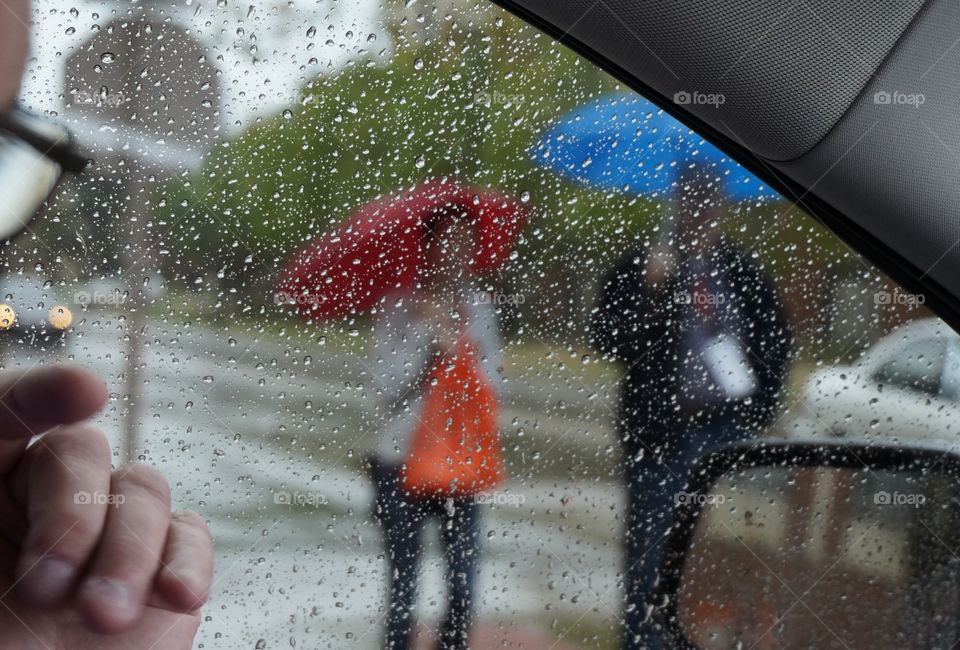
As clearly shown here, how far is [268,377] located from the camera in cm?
117

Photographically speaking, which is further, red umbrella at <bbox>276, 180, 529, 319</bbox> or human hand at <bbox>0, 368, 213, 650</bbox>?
red umbrella at <bbox>276, 180, 529, 319</bbox>

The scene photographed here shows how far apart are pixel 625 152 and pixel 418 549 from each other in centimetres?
69

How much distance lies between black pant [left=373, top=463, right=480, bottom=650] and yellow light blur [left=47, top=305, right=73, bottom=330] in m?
0.48

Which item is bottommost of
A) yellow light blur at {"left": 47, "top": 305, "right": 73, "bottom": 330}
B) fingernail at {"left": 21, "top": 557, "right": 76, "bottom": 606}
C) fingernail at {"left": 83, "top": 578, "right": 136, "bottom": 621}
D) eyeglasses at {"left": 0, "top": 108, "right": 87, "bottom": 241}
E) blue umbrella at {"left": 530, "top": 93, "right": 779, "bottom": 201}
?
fingernail at {"left": 21, "top": 557, "right": 76, "bottom": 606}

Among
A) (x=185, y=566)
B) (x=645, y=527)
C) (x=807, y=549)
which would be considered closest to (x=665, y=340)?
(x=645, y=527)

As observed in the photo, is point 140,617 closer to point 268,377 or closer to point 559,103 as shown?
point 268,377

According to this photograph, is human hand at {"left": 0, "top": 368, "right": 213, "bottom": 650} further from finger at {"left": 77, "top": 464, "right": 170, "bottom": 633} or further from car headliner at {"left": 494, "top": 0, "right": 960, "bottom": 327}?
car headliner at {"left": 494, "top": 0, "right": 960, "bottom": 327}

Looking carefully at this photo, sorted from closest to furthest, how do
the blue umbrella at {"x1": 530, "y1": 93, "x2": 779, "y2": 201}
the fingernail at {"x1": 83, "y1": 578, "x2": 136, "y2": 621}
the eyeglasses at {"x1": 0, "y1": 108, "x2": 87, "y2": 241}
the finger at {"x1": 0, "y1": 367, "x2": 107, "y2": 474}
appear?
the fingernail at {"x1": 83, "y1": 578, "x2": 136, "y2": 621}, the finger at {"x1": 0, "y1": 367, "x2": 107, "y2": 474}, the eyeglasses at {"x1": 0, "y1": 108, "x2": 87, "y2": 241}, the blue umbrella at {"x1": 530, "y1": 93, "x2": 779, "y2": 201}

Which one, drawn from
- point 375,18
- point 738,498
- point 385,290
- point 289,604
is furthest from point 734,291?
point 289,604

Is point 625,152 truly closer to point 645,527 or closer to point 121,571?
point 645,527

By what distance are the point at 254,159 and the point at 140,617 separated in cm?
66

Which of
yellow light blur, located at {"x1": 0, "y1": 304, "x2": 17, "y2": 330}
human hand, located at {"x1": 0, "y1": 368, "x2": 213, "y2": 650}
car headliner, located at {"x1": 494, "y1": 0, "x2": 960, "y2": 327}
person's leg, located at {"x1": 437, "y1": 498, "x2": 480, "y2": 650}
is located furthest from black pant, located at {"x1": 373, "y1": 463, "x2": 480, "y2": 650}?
car headliner, located at {"x1": 494, "y1": 0, "x2": 960, "y2": 327}

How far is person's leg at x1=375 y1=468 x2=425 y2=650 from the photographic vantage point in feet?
3.91

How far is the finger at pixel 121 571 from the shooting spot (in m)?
0.67
